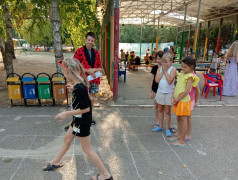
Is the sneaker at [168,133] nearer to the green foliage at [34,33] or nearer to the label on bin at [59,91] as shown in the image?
the label on bin at [59,91]

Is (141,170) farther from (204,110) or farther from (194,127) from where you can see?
(204,110)

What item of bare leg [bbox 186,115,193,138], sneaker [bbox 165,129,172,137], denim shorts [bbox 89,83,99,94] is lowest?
sneaker [bbox 165,129,172,137]

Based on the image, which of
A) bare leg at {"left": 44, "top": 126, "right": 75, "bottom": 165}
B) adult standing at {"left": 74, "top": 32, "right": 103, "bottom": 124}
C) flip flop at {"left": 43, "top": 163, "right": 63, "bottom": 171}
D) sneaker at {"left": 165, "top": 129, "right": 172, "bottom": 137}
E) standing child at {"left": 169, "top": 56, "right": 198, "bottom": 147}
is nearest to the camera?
bare leg at {"left": 44, "top": 126, "right": 75, "bottom": 165}

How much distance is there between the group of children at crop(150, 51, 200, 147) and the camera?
11.0 feet

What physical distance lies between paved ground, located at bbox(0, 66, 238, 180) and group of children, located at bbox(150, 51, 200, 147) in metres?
0.33

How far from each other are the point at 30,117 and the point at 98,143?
222 centimetres

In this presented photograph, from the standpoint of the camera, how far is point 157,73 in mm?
3848

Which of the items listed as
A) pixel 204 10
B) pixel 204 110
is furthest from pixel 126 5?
pixel 204 110

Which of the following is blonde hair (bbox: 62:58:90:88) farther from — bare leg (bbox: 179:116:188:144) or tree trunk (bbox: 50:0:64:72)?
tree trunk (bbox: 50:0:64:72)

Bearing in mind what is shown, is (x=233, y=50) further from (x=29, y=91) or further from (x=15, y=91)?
(x=15, y=91)

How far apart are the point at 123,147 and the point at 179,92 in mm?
1447

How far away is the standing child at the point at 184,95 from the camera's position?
333 centimetres

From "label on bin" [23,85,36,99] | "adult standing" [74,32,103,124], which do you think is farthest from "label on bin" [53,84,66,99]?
"adult standing" [74,32,103,124]

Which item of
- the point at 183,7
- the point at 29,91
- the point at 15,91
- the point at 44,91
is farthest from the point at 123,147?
the point at 183,7
